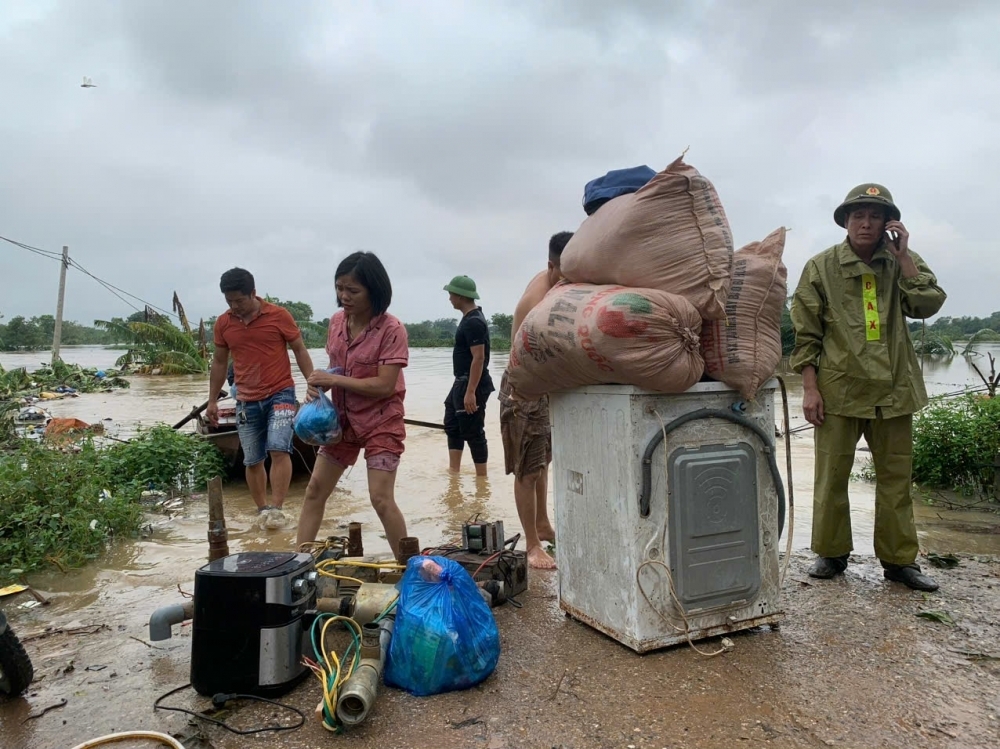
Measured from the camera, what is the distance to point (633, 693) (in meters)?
2.19

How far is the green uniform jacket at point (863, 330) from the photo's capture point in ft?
10.2

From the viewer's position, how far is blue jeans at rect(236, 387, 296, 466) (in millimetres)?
4801

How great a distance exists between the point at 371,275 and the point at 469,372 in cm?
275

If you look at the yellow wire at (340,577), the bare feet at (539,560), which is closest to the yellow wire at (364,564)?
the yellow wire at (340,577)

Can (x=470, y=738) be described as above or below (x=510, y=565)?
below

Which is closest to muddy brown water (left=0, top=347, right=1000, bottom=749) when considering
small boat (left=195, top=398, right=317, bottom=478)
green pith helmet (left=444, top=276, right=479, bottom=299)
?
small boat (left=195, top=398, right=317, bottom=478)

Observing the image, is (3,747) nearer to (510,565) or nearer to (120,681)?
(120,681)

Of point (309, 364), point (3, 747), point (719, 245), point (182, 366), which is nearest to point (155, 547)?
point (309, 364)

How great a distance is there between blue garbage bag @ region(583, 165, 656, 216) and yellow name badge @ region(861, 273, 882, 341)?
4.21 ft

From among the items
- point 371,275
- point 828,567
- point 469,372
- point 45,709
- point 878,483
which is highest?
point 371,275

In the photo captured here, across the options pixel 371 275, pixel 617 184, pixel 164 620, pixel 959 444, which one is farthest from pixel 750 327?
pixel 959 444

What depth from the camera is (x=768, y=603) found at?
2627 mm

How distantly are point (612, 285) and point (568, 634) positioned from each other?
4.59 ft

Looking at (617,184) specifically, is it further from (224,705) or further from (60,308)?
(60,308)
